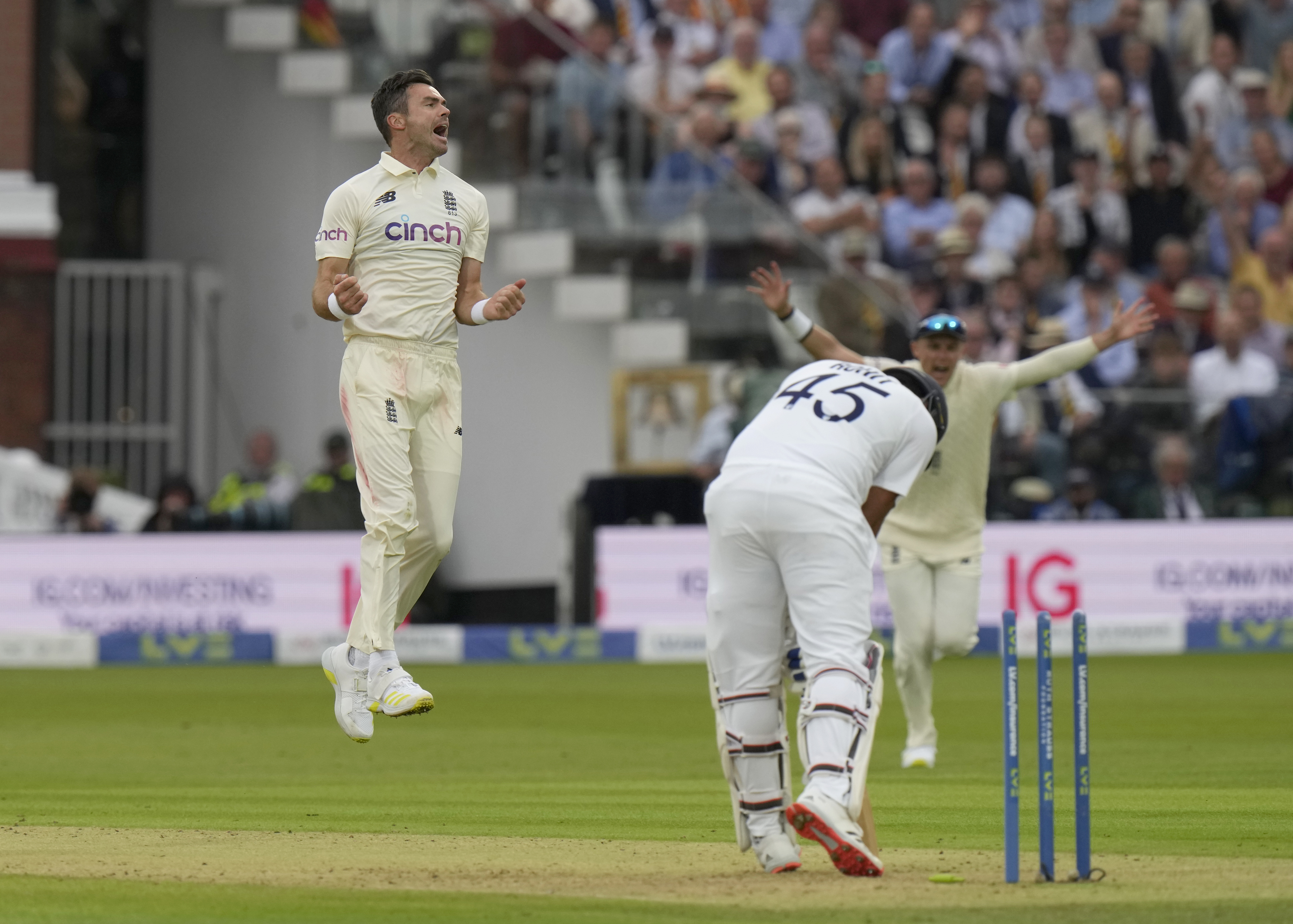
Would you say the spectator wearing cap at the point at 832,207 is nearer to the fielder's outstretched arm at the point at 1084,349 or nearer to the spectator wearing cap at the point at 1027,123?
the spectator wearing cap at the point at 1027,123

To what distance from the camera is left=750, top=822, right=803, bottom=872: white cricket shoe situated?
747 cm

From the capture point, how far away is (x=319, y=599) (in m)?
18.7

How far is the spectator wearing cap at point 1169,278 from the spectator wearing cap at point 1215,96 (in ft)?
6.42

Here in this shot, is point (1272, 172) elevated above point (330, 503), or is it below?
above

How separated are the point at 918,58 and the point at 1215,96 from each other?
3.03 meters

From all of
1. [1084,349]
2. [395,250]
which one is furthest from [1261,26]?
[395,250]

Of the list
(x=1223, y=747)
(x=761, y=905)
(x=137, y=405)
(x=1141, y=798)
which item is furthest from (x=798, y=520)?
(x=137, y=405)

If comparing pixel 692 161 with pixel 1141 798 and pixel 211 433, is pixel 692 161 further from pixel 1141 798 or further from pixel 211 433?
pixel 1141 798

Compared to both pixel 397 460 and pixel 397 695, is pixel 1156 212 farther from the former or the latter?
pixel 397 695

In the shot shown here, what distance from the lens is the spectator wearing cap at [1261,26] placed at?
895 inches

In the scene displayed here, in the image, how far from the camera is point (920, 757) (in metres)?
11.3

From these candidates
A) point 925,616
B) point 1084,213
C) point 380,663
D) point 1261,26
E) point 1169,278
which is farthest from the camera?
point 1261,26

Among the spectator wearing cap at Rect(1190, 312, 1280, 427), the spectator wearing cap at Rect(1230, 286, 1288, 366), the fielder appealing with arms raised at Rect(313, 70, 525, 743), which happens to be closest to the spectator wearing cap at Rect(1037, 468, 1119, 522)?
the spectator wearing cap at Rect(1190, 312, 1280, 427)

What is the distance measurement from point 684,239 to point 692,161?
2.40 feet
